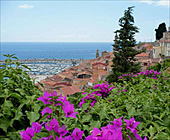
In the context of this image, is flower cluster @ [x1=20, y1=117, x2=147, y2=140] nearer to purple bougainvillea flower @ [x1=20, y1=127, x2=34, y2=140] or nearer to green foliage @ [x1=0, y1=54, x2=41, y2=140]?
purple bougainvillea flower @ [x1=20, y1=127, x2=34, y2=140]

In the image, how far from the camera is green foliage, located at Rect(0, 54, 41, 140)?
1.04 m

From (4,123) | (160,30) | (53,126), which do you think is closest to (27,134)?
(53,126)

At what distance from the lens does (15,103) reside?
1.30 m

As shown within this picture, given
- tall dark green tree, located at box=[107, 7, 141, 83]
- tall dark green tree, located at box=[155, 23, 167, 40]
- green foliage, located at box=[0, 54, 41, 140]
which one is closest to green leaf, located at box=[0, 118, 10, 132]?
green foliage, located at box=[0, 54, 41, 140]

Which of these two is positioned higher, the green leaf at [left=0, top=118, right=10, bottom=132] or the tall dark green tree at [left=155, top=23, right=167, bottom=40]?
the tall dark green tree at [left=155, top=23, right=167, bottom=40]

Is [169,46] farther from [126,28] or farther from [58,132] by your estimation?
[58,132]

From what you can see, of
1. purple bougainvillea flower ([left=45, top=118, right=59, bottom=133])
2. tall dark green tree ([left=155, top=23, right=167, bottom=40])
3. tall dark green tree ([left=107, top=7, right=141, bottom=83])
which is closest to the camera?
purple bougainvillea flower ([left=45, top=118, right=59, bottom=133])

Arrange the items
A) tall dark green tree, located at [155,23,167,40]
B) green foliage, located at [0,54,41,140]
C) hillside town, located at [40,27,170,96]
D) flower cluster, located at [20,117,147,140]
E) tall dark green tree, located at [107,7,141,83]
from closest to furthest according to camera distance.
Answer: flower cluster, located at [20,117,147,140] < green foliage, located at [0,54,41,140] < tall dark green tree, located at [107,7,141,83] < hillside town, located at [40,27,170,96] < tall dark green tree, located at [155,23,167,40]

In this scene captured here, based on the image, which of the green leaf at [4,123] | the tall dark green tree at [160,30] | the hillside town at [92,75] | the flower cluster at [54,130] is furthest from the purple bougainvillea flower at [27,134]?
the tall dark green tree at [160,30]

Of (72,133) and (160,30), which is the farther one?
(160,30)

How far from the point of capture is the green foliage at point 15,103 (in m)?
1.04

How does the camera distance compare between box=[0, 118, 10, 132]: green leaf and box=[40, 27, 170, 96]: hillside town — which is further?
box=[40, 27, 170, 96]: hillside town

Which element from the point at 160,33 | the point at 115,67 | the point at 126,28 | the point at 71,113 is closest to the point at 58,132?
the point at 71,113

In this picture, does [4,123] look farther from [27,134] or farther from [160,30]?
[160,30]
